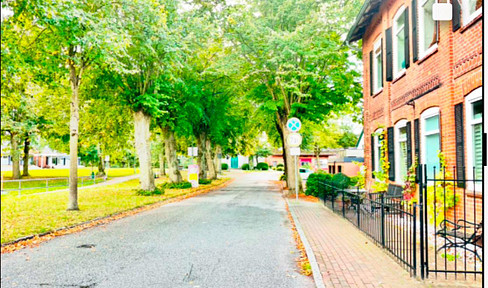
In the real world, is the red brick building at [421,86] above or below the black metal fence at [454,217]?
above

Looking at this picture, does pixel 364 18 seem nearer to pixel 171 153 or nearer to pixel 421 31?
pixel 421 31

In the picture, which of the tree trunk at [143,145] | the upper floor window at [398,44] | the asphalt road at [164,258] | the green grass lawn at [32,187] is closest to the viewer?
the asphalt road at [164,258]

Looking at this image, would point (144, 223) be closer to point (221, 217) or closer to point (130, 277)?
point (221, 217)

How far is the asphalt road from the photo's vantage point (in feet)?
18.0

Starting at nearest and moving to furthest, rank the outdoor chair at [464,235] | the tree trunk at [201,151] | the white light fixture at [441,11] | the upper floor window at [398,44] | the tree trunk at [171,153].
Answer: the white light fixture at [441,11] → the outdoor chair at [464,235] → the upper floor window at [398,44] → the tree trunk at [171,153] → the tree trunk at [201,151]

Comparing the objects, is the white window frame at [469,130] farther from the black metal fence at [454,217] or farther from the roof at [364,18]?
the roof at [364,18]

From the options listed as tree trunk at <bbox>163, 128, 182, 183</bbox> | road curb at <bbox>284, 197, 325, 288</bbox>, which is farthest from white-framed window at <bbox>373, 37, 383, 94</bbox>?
tree trunk at <bbox>163, 128, 182, 183</bbox>

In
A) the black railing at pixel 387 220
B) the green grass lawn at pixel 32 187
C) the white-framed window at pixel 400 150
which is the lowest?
the green grass lawn at pixel 32 187

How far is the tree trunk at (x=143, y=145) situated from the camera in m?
19.8

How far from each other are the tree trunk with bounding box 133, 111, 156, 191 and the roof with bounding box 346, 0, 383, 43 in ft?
34.9

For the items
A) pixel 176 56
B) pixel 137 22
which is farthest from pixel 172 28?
pixel 137 22

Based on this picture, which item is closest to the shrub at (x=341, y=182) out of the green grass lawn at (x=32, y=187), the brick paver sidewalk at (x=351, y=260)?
the brick paver sidewalk at (x=351, y=260)

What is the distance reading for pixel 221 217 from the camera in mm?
12344

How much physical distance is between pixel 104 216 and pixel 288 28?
14.1 m
